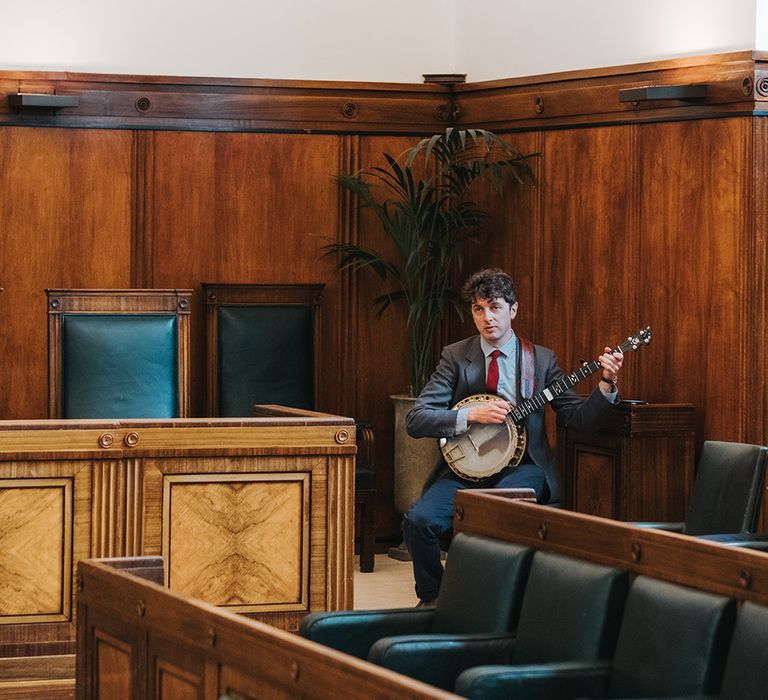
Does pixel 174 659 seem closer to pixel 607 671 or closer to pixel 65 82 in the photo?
pixel 607 671

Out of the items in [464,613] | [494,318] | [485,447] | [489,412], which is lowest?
[464,613]

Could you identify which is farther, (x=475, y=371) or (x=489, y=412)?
(x=475, y=371)

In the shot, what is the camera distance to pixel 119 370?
6105mm

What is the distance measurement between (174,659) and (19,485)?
1.84 meters

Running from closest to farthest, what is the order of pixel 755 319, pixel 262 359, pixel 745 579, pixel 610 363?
pixel 745 579 → pixel 610 363 → pixel 755 319 → pixel 262 359

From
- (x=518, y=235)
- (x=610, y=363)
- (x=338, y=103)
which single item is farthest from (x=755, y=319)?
(x=338, y=103)

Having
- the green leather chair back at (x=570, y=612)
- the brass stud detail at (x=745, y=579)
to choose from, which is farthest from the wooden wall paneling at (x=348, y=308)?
the brass stud detail at (x=745, y=579)

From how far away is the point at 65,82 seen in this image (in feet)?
23.6

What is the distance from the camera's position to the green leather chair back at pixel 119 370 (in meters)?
6.08

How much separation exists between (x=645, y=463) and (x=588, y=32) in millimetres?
2192

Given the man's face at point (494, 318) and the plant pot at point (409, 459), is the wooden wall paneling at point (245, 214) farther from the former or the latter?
the man's face at point (494, 318)

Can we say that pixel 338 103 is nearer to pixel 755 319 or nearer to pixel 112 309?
pixel 112 309

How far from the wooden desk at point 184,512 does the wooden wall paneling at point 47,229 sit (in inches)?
99.5

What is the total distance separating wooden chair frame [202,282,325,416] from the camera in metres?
7.18
